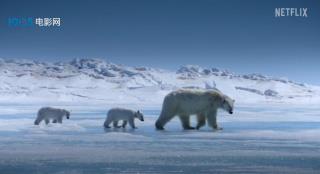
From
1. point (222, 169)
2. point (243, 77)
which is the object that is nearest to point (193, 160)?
point (222, 169)

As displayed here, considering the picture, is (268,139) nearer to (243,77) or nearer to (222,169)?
(222,169)

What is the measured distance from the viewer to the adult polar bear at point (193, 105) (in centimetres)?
1030

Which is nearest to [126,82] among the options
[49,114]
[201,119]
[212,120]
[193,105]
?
[49,114]

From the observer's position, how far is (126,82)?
324 feet

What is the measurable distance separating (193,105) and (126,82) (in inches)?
3495

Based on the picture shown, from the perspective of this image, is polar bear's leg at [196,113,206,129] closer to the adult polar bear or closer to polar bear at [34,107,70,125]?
the adult polar bear

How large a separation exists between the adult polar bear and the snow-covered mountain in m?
46.8

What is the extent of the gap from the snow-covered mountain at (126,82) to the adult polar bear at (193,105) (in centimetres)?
4678

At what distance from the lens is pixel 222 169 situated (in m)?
5.76

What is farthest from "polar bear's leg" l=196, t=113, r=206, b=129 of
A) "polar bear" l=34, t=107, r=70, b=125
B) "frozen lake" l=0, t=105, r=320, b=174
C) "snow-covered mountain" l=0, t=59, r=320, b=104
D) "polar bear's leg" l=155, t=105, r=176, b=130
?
"snow-covered mountain" l=0, t=59, r=320, b=104

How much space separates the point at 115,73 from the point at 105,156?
372 ft

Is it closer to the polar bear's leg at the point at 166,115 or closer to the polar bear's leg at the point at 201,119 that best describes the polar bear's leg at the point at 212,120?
the polar bear's leg at the point at 201,119

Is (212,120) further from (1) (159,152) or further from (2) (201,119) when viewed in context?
(1) (159,152)

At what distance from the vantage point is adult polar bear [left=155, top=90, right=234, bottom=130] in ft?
33.8
